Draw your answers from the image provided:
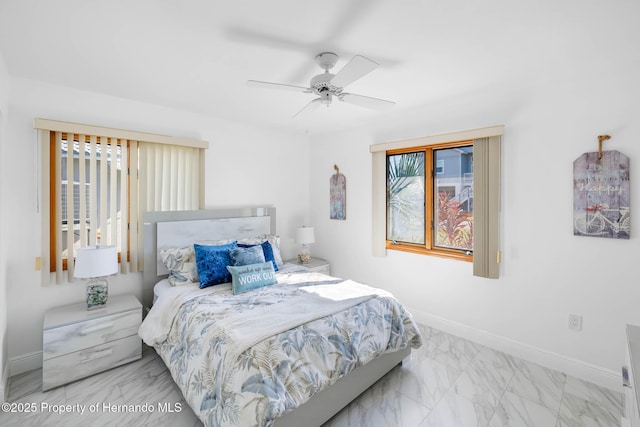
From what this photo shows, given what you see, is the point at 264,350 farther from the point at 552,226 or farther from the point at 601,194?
the point at 601,194

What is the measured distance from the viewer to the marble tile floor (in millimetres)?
1979

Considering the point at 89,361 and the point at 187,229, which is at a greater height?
the point at 187,229

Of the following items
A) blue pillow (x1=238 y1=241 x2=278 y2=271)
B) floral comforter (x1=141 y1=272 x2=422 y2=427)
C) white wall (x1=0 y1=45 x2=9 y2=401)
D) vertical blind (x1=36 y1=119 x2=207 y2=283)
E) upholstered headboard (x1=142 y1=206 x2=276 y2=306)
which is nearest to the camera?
floral comforter (x1=141 y1=272 x2=422 y2=427)

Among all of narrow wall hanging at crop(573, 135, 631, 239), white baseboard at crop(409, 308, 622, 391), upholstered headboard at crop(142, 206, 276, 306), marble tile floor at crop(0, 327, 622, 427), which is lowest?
marble tile floor at crop(0, 327, 622, 427)

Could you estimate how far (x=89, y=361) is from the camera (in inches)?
94.3

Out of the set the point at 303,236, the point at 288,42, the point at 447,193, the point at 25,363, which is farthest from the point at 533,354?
the point at 25,363

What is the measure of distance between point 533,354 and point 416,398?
1.28m

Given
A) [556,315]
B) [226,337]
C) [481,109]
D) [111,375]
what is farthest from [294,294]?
[481,109]

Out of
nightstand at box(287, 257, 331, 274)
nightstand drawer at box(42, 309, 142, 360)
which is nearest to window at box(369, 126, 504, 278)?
nightstand at box(287, 257, 331, 274)

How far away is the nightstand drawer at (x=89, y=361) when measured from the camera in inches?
88.6

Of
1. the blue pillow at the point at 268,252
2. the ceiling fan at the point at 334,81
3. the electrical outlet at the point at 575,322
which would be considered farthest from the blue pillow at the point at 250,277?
the electrical outlet at the point at 575,322

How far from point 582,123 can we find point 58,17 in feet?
11.9

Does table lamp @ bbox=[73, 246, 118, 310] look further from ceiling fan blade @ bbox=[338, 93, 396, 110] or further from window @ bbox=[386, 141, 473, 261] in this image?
window @ bbox=[386, 141, 473, 261]

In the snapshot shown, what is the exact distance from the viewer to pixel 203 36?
1.84 meters
